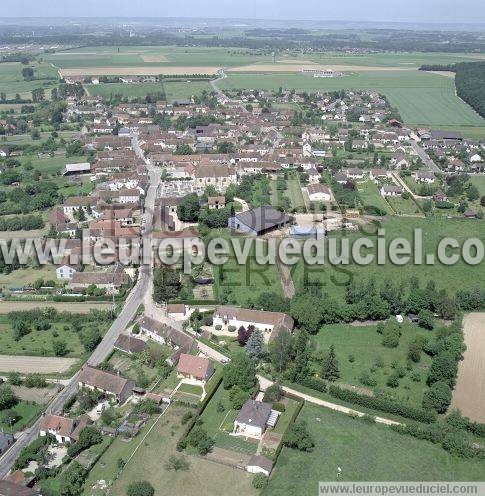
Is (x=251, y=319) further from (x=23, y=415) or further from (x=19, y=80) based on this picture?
(x=19, y=80)

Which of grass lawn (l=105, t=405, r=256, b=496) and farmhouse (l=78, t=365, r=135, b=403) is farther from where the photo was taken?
farmhouse (l=78, t=365, r=135, b=403)

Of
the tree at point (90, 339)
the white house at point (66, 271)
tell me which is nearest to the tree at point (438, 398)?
the tree at point (90, 339)

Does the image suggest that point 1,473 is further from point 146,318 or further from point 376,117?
point 376,117

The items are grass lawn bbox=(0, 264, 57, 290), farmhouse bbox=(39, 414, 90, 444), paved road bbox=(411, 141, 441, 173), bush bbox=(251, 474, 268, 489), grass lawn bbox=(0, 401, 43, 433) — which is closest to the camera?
bush bbox=(251, 474, 268, 489)

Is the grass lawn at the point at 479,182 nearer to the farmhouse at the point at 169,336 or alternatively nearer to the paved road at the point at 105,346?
the paved road at the point at 105,346

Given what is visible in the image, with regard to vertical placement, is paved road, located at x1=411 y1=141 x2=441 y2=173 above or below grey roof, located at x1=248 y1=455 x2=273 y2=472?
above

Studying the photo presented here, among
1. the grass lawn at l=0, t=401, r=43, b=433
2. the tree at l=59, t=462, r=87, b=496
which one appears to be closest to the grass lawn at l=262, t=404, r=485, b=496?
the tree at l=59, t=462, r=87, b=496

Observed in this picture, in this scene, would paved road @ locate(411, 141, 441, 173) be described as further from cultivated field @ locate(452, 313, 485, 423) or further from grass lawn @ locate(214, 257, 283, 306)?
cultivated field @ locate(452, 313, 485, 423)
